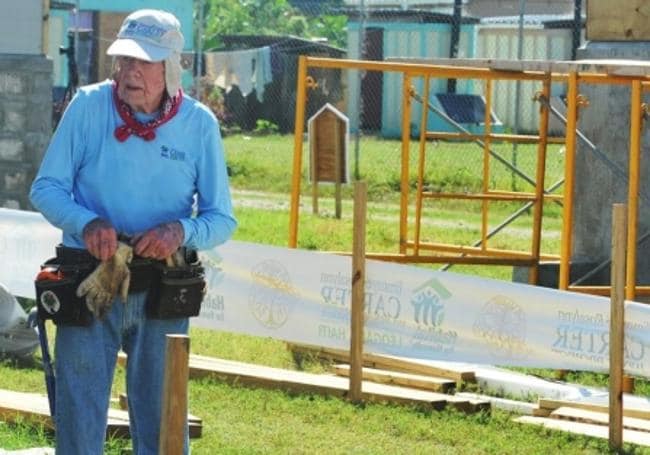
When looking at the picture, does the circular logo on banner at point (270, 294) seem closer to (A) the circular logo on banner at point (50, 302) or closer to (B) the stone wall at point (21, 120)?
(B) the stone wall at point (21, 120)

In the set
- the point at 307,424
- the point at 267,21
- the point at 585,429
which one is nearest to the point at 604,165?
the point at 585,429

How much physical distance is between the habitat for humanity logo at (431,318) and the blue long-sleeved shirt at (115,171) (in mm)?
4664

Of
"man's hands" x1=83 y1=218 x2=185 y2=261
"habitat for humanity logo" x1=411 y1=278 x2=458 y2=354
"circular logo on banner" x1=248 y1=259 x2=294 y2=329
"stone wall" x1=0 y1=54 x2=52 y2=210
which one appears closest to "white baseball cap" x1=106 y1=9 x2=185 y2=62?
"man's hands" x1=83 y1=218 x2=185 y2=261

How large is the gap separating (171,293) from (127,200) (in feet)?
1.16

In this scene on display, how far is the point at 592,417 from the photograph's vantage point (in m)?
9.66

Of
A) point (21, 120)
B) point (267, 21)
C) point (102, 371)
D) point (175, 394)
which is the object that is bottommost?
point (102, 371)

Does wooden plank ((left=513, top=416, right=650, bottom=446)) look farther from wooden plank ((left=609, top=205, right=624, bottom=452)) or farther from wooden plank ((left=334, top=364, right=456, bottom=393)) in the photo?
wooden plank ((left=334, top=364, right=456, bottom=393))

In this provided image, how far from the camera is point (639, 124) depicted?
36.2 feet

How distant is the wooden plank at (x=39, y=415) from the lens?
831cm

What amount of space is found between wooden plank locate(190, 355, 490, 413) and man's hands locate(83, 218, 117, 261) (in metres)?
4.42

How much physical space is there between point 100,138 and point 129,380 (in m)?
0.87

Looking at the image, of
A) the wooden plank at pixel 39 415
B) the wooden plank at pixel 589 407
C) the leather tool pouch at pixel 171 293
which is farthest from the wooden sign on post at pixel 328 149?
the leather tool pouch at pixel 171 293

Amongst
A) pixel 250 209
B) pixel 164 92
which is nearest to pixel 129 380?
pixel 164 92

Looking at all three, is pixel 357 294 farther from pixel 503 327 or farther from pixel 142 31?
pixel 142 31
